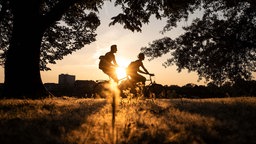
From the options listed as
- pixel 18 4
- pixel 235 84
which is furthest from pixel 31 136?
pixel 235 84

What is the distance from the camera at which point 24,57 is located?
16719 mm

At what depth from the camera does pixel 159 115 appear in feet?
27.1

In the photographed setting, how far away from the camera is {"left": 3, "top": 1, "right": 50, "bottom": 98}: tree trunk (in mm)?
16641

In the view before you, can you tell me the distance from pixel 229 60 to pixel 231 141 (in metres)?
16.8

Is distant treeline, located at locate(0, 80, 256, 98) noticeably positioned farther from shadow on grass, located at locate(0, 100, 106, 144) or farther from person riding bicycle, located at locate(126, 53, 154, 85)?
shadow on grass, located at locate(0, 100, 106, 144)

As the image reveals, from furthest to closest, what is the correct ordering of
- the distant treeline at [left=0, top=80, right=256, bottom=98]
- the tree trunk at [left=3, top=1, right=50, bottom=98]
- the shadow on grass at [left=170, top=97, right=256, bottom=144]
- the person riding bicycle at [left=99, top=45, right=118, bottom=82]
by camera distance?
the tree trunk at [left=3, top=1, right=50, bottom=98]
the distant treeline at [left=0, top=80, right=256, bottom=98]
the person riding bicycle at [left=99, top=45, right=118, bottom=82]
the shadow on grass at [left=170, top=97, right=256, bottom=144]

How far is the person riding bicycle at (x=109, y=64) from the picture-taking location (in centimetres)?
1249

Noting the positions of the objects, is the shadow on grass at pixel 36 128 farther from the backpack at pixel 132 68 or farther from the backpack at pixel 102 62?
the backpack at pixel 132 68

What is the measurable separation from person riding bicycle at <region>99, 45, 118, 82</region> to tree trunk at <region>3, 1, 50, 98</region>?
5312 mm

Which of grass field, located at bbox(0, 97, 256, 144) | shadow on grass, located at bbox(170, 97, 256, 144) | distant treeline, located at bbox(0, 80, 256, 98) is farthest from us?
distant treeline, located at bbox(0, 80, 256, 98)

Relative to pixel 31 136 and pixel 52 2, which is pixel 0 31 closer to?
pixel 52 2

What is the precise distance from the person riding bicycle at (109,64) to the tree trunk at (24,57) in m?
5.31

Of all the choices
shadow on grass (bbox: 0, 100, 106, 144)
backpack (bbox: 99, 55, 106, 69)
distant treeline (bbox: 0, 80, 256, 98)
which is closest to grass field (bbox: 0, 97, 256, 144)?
shadow on grass (bbox: 0, 100, 106, 144)

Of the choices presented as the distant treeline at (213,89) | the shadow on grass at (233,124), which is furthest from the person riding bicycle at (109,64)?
the distant treeline at (213,89)
